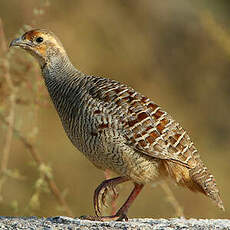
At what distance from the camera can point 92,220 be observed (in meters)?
6.86

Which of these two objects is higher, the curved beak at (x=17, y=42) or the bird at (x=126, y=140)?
the curved beak at (x=17, y=42)

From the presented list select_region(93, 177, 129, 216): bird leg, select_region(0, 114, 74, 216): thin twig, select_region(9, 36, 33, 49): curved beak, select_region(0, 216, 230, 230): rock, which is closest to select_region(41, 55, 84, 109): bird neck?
select_region(9, 36, 33, 49): curved beak

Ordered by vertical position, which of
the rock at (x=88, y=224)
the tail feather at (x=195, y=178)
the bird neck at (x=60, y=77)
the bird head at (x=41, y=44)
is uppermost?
the bird head at (x=41, y=44)

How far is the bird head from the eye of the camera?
25.8ft

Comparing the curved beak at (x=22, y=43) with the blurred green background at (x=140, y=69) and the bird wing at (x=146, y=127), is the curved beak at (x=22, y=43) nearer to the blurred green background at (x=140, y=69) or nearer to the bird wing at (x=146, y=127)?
the bird wing at (x=146, y=127)

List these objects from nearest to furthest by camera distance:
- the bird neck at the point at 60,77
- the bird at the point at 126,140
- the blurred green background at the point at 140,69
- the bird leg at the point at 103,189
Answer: the bird at the point at 126,140 < the bird leg at the point at 103,189 < the bird neck at the point at 60,77 < the blurred green background at the point at 140,69

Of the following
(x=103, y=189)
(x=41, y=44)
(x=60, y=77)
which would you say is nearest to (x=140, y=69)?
(x=41, y=44)

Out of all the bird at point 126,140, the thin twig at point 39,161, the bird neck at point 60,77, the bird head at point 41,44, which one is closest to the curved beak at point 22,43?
the bird head at point 41,44

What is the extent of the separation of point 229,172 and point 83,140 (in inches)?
378

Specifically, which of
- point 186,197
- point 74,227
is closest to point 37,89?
point 74,227

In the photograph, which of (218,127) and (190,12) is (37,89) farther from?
(190,12)

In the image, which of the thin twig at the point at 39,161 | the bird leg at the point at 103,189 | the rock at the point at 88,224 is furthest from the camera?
the thin twig at the point at 39,161

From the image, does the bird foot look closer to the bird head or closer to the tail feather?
the tail feather

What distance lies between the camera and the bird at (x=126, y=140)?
22.6ft
